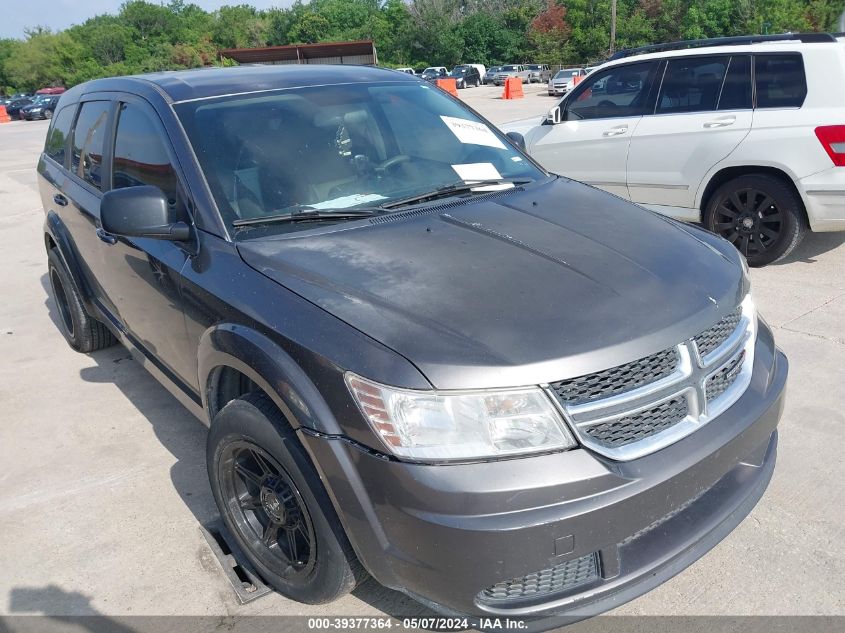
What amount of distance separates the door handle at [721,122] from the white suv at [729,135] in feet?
0.04

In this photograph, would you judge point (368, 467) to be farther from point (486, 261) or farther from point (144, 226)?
point (144, 226)

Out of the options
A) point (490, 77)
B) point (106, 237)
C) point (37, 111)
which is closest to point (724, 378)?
point (106, 237)

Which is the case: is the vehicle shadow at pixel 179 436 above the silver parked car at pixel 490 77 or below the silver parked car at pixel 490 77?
below

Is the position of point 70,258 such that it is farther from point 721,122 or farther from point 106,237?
point 721,122

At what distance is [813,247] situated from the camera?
20.8 ft

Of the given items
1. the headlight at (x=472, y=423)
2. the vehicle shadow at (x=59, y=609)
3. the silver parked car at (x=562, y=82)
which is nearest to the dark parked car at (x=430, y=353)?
the headlight at (x=472, y=423)

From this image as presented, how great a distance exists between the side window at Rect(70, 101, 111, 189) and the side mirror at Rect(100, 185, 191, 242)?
1194 millimetres

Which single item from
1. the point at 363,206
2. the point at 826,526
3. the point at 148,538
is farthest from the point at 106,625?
the point at 826,526

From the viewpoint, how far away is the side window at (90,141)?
12.7 feet

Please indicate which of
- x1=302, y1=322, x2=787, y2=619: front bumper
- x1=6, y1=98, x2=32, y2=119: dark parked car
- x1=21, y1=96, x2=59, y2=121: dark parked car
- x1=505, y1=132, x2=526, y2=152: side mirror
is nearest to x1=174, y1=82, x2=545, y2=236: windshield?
x1=505, y1=132, x2=526, y2=152: side mirror

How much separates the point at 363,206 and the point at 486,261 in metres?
0.74

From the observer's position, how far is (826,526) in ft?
9.39

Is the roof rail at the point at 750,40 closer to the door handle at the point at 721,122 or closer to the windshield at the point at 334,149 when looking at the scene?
the door handle at the point at 721,122

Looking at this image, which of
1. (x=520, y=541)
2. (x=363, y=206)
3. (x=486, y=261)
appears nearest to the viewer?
(x=520, y=541)
